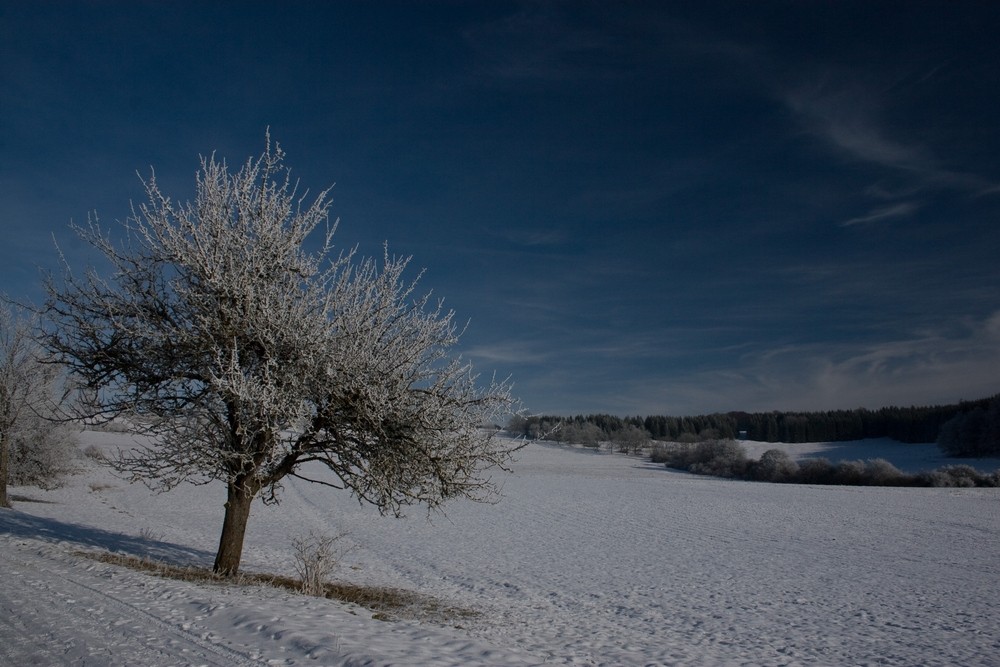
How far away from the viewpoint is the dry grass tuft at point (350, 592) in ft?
36.2

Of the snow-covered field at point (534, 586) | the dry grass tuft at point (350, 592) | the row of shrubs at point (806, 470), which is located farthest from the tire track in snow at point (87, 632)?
the row of shrubs at point (806, 470)

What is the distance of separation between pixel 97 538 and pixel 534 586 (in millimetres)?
12475

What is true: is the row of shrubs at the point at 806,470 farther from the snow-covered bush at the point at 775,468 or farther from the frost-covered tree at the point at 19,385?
the frost-covered tree at the point at 19,385

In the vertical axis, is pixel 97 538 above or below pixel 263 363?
below

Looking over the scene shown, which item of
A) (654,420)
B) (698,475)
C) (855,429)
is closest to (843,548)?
(698,475)

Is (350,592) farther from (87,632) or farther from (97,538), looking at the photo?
(97,538)

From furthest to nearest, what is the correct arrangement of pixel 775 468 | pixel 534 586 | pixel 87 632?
pixel 775 468, pixel 534 586, pixel 87 632

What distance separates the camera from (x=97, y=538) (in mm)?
16766

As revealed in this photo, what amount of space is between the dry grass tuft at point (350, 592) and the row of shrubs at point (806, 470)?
62800 millimetres

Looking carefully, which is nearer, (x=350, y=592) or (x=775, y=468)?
(x=350, y=592)

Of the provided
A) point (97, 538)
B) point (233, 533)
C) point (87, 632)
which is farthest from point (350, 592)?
point (97, 538)

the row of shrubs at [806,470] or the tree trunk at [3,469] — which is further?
the row of shrubs at [806,470]

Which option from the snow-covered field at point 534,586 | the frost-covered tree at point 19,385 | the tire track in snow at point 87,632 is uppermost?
the frost-covered tree at point 19,385

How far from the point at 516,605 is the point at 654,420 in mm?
173922
